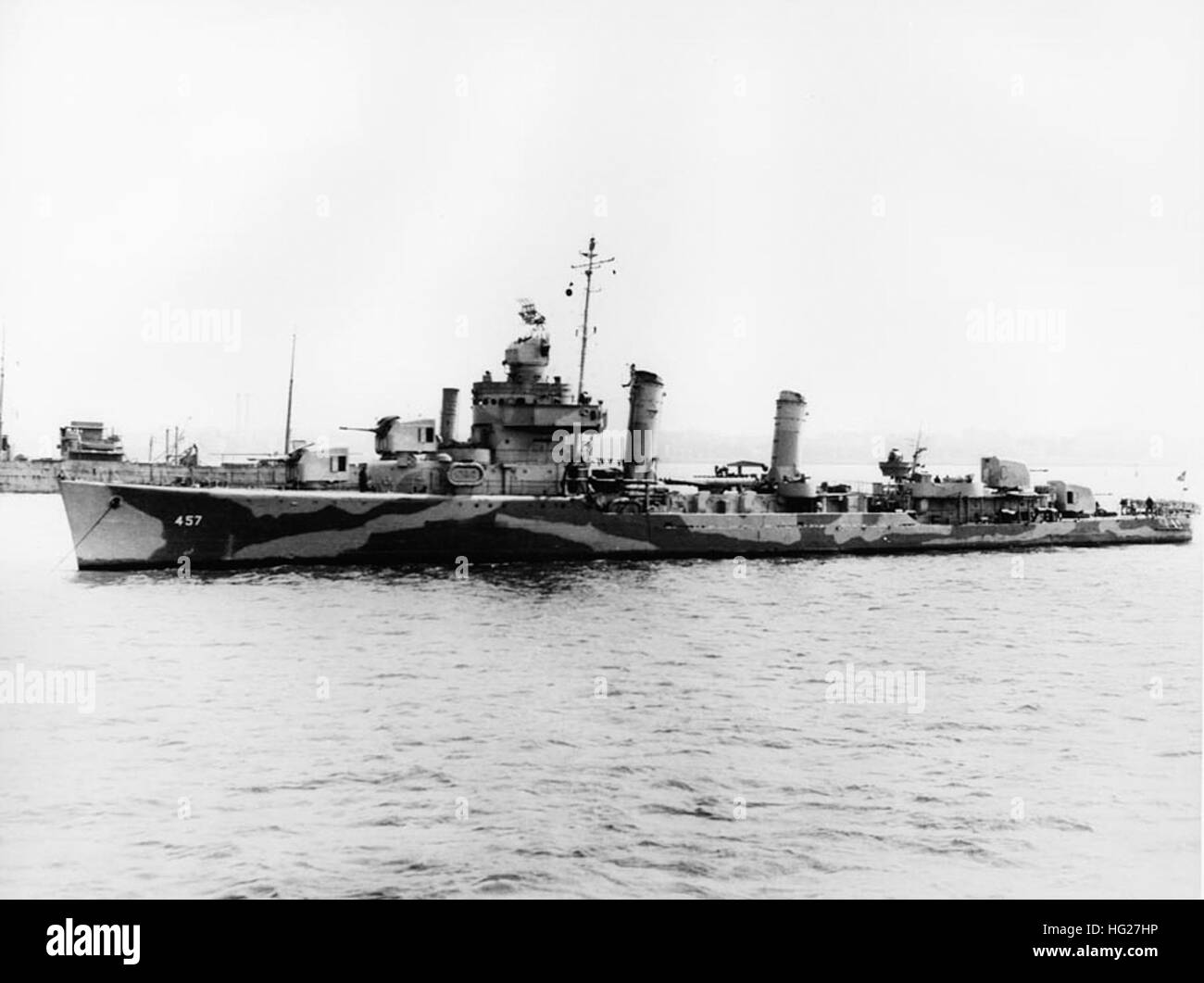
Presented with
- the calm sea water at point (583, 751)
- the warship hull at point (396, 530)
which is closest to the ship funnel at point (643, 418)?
the warship hull at point (396, 530)

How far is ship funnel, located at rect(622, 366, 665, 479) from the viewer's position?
30859 mm

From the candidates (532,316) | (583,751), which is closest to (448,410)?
(532,316)

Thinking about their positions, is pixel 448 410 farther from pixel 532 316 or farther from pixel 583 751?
→ pixel 583 751

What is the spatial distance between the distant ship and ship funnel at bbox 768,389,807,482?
0.05 metres

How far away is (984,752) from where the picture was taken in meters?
11.0

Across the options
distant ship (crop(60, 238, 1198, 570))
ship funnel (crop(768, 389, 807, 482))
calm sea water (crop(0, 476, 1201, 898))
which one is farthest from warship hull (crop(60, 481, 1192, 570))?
calm sea water (crop(0, 476, 1201, 898))

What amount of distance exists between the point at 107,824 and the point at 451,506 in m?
18.1

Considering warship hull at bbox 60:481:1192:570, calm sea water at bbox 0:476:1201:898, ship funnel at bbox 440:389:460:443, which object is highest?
ship funnel at bbox 440:389:460:443

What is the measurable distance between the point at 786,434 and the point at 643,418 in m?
5.42

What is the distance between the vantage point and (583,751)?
35.2 ft

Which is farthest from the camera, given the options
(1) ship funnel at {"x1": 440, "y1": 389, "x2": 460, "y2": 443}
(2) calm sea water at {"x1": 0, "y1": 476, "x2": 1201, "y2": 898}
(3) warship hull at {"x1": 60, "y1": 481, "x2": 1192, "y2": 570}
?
(1) ship funnel at {"x1": 440, "y1": 389, "x2": 460, "y2": 443}

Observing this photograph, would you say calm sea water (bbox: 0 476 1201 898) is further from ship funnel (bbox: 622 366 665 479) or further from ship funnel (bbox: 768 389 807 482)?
ship funnel (bbox: 768 389 807 482)
